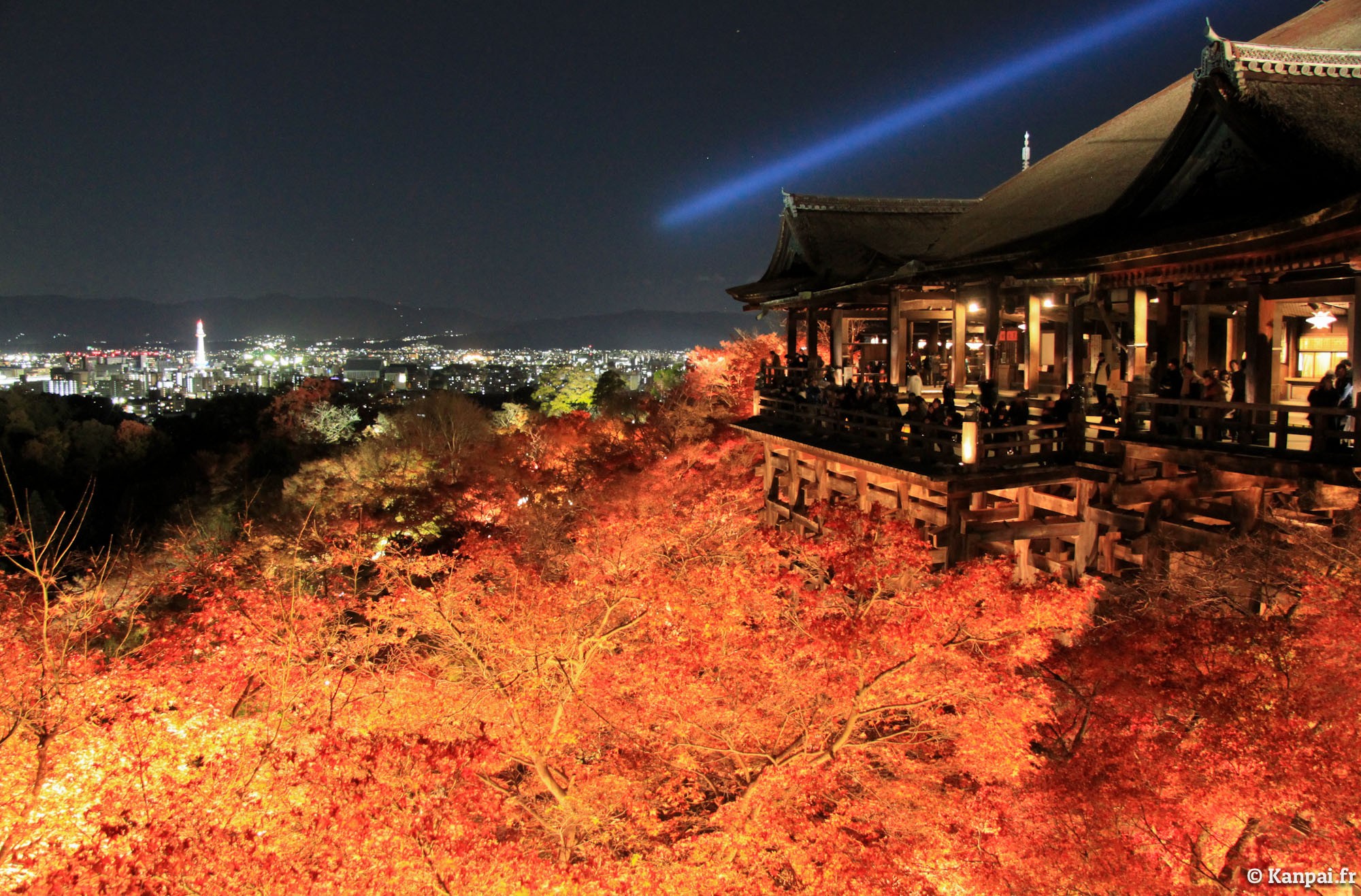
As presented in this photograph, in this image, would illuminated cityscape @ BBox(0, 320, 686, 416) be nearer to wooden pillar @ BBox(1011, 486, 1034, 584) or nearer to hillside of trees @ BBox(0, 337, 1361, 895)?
hillside of trees @ BBox(0, 337, 1361, 895)

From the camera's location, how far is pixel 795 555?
15.2m

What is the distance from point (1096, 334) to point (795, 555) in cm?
923

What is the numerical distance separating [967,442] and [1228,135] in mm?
5257

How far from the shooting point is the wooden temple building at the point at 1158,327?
31.4 feet

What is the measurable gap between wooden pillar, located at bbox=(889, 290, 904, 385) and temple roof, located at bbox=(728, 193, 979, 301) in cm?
256

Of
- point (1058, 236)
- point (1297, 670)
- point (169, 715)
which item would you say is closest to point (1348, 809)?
point (1297, 670)

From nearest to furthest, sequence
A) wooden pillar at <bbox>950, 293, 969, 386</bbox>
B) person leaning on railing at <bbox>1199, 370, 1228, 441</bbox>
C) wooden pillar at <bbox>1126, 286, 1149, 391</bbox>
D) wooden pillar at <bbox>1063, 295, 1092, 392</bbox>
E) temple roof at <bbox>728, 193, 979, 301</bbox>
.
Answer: person leaning on railing at <bbox>1199, 370, 1228, 441</bbox>
wooden pillar at <bbox>1126, 286, 1149, 391</bbox>
wooden pillar at <bbox>1063, 295, 1092, 392</bbox>
wooden pillar at <bbox>950, 293, 969, 386</bbox>
temple roof at <bbox>728, 193, 979, 301</bbox>

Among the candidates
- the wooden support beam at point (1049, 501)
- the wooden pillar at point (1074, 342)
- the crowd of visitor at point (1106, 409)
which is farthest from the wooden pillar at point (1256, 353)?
the wooden pillar at point (1074, 342)

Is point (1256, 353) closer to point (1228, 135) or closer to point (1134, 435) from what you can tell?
point (1134, 435)

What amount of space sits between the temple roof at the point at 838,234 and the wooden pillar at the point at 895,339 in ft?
8.41

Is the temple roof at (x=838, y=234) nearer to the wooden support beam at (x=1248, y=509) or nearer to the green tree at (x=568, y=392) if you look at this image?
the wooden support beam at (x=1248, y=509)

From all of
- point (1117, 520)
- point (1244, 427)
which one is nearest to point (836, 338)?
point (1117, 520)

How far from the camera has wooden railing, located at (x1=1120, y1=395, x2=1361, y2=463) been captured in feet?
29.8

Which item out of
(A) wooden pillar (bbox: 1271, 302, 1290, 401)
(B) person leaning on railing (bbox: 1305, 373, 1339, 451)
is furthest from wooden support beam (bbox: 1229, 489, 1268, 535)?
(A) wooden pillar (bbox: 1271, 302, 1290, 401)
